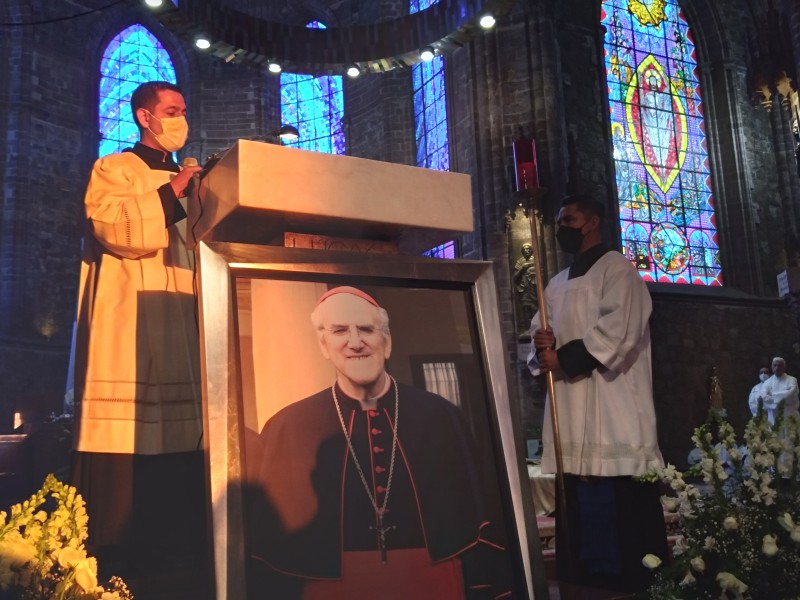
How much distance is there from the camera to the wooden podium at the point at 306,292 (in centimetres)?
195

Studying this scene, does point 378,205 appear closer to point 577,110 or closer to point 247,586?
point 247,586

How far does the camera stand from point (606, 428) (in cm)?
320

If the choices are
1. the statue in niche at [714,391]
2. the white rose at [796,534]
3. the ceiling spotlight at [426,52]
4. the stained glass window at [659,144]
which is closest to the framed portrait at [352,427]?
the white rose at [796,534]

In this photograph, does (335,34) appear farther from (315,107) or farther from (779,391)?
→ (315,107)

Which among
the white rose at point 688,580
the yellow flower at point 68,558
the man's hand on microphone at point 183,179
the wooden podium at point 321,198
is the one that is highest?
the man's hand on microphone at point 183,179

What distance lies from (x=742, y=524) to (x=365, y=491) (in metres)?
1.26

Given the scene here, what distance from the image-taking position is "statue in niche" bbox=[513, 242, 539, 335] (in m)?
11.6

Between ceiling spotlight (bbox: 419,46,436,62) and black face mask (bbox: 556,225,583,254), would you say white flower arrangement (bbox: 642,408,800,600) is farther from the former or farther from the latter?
ceiling spotlight (bbox: 419,46,436,62)

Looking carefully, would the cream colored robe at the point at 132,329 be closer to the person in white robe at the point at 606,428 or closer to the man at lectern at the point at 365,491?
the man at lectern at the point at 365,491

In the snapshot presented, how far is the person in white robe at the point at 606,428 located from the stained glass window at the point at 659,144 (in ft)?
35.7

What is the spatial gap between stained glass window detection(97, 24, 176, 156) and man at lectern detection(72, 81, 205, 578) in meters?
13.8

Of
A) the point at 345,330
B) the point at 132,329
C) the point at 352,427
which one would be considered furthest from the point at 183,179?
the point at 352,427

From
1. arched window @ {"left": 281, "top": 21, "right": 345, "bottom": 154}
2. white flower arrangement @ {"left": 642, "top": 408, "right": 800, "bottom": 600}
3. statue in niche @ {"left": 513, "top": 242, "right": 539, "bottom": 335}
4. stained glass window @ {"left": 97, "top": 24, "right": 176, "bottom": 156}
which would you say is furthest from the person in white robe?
arched window @ {"left": 281, "top": 21, "right": 345, "bottom": 154}

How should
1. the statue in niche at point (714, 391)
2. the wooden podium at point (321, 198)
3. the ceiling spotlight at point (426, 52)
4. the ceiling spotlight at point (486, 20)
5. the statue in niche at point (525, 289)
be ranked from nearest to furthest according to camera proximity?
the wooden podium at point (321, 198) → the ceiling spotlight at point (486, 20) → the ceiling spotlight at point (426, 52) → the statue in niche at point (525, 289) → the statue in niche at point (714, 391)
